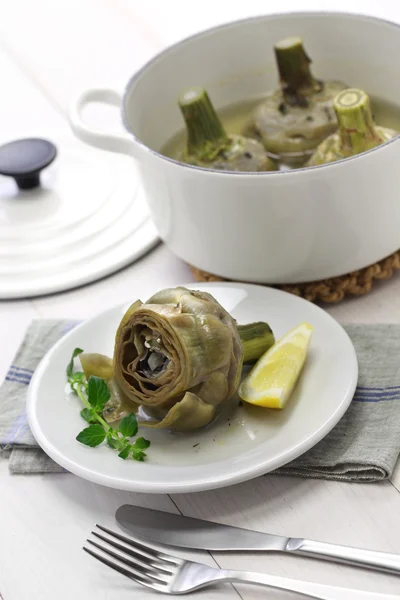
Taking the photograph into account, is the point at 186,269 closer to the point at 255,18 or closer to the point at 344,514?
the point at 255,18

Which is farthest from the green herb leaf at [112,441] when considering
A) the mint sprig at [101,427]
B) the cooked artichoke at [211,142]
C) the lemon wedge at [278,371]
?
the cooked artichoke at [211,142]

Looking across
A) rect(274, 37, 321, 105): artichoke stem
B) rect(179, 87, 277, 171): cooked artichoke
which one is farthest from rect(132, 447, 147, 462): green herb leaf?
rect(274, 37, 321, 105): artichoke stem

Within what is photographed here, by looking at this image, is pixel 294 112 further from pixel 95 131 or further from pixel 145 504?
pixel 145 504

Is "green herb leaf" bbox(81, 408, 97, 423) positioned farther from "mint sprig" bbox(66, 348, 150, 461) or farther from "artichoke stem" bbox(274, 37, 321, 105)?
"artichoke stem" bbox(274, 37, 321, 105)

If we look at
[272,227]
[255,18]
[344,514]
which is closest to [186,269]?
[272,227]

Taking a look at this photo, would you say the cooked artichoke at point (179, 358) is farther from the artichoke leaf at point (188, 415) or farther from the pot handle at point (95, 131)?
the pot handle at point (95, 131)
